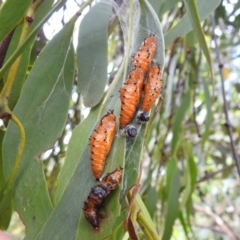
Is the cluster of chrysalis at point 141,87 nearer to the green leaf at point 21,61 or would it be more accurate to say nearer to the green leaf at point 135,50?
the green leaf at point 135,50

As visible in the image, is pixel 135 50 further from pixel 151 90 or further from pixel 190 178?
pixel 190 178

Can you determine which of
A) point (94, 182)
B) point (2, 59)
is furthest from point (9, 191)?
point (2, 59)

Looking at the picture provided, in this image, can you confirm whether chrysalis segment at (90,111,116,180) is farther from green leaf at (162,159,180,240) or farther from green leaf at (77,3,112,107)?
green leaf at (162,159,180,240)

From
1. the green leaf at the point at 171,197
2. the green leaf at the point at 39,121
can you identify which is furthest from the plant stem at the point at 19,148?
the green leaf at the point at 171,197

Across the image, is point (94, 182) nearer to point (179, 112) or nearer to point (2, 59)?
point (2, 59)

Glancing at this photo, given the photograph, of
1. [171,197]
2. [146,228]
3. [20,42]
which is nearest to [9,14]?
[20,42]

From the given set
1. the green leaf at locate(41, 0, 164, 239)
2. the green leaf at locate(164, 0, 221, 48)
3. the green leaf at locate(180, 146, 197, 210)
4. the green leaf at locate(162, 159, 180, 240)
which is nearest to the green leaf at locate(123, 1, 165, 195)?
the green leaf at locate(41, 0, 164, 239)

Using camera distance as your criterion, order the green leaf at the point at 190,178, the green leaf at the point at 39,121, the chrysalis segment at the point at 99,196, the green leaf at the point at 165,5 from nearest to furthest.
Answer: the chrysalis segment at the point at 99,196 < the green leaf at the point at 39,121 < the green leaf at the point at 165,5 < the green leaf at the point at 190,178
